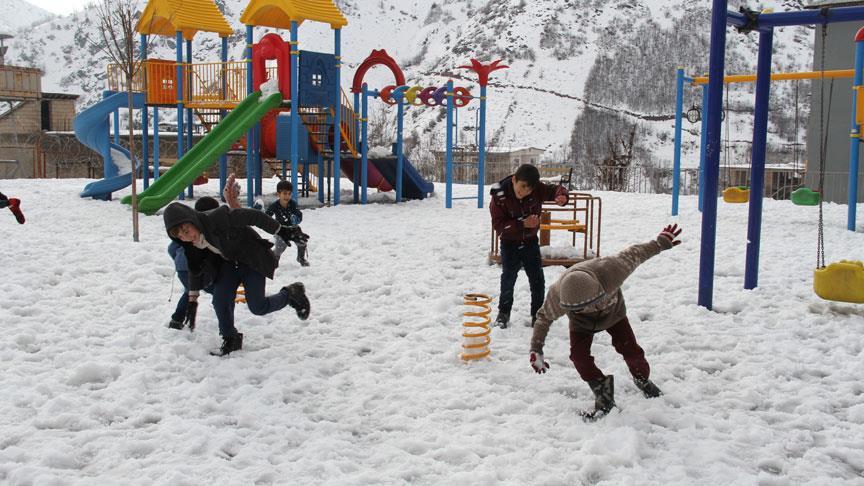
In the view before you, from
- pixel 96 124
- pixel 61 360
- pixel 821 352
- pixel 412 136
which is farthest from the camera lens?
pixel 412 136

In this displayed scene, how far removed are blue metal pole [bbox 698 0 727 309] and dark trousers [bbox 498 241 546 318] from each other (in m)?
1.75

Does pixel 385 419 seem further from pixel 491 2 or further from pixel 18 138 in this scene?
pixel 491 2

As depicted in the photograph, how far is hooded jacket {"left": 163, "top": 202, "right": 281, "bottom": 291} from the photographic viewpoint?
18.2 ft

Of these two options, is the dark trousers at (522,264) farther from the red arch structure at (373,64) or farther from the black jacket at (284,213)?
the red arch structure at (373,64)

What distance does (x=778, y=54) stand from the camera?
301 ft

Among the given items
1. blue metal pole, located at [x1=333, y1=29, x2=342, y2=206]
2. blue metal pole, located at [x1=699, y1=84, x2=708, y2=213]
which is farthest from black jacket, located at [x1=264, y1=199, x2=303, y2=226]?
blue metal pole, located at [x1=333, y1=29, x2=342, y2=206]

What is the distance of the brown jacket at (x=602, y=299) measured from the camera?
15.1ft

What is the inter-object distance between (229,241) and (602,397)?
9.86 feet

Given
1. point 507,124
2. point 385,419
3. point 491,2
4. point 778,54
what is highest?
point 491,2

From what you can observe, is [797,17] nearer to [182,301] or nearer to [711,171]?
[711,171]

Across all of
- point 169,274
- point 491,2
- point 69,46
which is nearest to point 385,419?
point 169,274

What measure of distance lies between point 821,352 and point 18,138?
43.4 metres

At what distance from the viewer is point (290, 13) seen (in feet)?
50.0

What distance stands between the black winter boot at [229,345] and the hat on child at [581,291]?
9.22 feet
